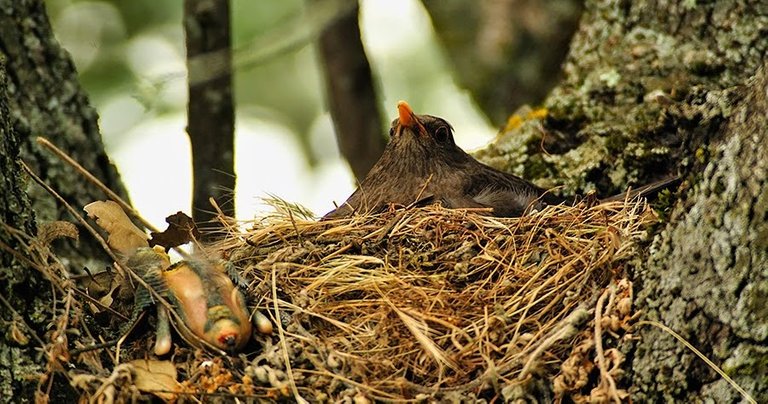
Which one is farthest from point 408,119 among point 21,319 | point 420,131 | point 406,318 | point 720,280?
point 720,280

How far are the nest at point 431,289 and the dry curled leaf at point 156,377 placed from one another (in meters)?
0.35

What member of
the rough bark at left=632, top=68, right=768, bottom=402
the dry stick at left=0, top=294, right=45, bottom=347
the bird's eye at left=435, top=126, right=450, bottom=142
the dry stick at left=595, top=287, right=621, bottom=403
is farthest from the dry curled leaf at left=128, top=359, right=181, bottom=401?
the bird's eye at left=435, top=126, right=450, bottom=142

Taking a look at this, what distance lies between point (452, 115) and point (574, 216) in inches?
208

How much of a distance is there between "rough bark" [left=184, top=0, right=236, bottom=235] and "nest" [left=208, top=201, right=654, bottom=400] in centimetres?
63

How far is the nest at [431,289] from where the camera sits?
338 centimetres

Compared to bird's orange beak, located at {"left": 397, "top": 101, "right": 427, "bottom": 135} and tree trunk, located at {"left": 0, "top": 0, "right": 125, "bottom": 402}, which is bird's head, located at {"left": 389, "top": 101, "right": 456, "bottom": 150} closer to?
bird's orange beak, located at {"left": 397, "top": 101, "right": 427, "bottom": 135}

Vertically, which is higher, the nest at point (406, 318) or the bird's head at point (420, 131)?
the bird's head at point (420, 131)

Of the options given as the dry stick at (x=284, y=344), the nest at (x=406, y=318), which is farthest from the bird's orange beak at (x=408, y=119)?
the dry stick at (x=284, y=344)

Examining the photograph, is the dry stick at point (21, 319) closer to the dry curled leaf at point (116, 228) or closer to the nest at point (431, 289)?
the dry curled leaf at point (116, 228)

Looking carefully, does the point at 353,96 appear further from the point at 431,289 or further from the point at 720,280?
the point at 720,280

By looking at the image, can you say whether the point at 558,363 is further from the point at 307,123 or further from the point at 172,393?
the point at 307,123

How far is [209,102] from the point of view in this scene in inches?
209

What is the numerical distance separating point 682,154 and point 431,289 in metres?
1.41

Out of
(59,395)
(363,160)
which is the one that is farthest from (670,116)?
(59,395)
